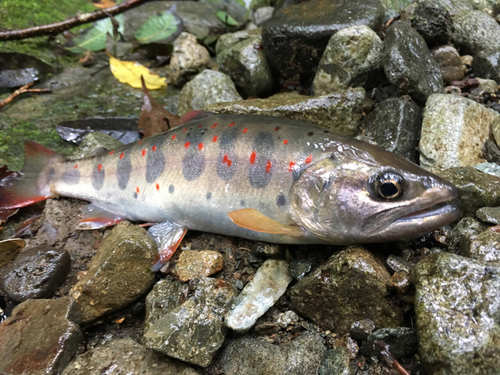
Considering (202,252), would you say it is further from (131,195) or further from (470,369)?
(470,369)

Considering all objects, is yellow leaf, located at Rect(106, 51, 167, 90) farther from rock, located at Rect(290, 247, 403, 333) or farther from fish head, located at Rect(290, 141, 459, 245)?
rock, located at Rect(290, 247, 403, 333)

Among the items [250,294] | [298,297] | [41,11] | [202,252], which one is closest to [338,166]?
[298,297]

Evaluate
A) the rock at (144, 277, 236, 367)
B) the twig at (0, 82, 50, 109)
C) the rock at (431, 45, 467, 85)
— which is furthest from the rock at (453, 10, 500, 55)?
the twig at (0, 82, 50, 109)

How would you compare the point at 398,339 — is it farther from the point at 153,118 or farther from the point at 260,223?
the point at 153,118

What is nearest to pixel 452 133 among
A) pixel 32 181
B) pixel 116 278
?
Result: pixel 116 278

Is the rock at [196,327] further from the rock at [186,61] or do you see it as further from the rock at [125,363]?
the rock at [186,61]

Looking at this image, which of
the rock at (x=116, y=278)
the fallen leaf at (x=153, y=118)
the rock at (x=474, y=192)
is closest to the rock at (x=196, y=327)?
the rock at (x=116, y=278)
